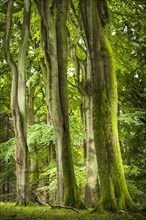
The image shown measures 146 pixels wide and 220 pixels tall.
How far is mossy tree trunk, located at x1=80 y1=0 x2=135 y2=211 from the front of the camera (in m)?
6.83

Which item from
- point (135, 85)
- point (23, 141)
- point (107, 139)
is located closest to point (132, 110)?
point (135, 85)

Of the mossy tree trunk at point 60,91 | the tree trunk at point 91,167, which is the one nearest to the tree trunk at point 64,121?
the mossy tree trunk at point 60,91

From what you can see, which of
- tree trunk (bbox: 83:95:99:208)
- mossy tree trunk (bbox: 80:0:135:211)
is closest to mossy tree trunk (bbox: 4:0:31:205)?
tree trunk (bbox: 83:95:99:208)

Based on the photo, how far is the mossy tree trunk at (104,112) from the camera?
6.83 m

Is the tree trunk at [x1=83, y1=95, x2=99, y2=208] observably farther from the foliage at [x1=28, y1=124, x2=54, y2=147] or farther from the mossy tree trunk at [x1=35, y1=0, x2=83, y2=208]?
the mossy tree trunk at [x1=35, y1=0, x2=83, y2=208]

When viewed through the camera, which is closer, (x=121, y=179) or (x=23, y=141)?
(x=121, y=179)

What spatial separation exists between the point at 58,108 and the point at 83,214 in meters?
2.75

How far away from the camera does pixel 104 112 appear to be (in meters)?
7.20

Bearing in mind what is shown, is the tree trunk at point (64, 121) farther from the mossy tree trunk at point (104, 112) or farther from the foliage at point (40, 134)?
the foliage at point (40, 134)

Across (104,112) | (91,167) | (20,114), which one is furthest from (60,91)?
(91,167)

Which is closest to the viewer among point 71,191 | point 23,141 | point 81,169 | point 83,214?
point 83,214

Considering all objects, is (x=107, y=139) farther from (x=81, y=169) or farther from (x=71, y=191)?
(x=81, y=169)

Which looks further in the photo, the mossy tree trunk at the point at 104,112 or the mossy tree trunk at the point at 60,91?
the mossy tree trunk at the point at 60,91

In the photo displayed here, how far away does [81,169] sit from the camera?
13.1 m
